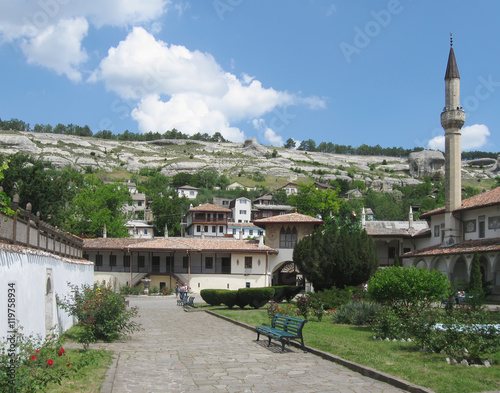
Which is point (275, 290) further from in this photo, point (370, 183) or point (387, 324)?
point (370, 183)

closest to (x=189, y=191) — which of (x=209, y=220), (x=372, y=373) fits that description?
(x=209, y=220)

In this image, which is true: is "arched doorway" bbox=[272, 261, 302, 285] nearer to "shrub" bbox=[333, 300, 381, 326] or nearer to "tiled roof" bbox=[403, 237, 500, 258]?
"tiled roof" bbox=[403, 237, 500, 258]

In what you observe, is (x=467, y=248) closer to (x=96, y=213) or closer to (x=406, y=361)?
(x=406, y=361)

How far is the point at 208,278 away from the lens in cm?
4128

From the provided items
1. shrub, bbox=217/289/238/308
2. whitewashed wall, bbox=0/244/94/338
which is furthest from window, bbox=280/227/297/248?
whitewashed wall, bbox=0/244/94/338

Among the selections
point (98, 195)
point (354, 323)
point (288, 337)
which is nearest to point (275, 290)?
point (354, 323)

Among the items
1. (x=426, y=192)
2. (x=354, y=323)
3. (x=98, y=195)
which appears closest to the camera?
(x=354, y=323)

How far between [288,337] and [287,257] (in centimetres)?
3006

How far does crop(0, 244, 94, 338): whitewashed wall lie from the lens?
297 inches

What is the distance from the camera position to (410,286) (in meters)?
14.9

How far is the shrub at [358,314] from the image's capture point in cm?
1574

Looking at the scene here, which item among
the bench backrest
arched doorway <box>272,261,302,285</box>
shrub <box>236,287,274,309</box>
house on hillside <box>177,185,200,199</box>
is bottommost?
arched doorway <box>272,261,302,285</box>

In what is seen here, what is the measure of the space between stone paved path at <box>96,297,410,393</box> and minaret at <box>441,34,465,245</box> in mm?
24945

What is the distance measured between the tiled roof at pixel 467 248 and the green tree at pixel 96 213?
34.1 metres
